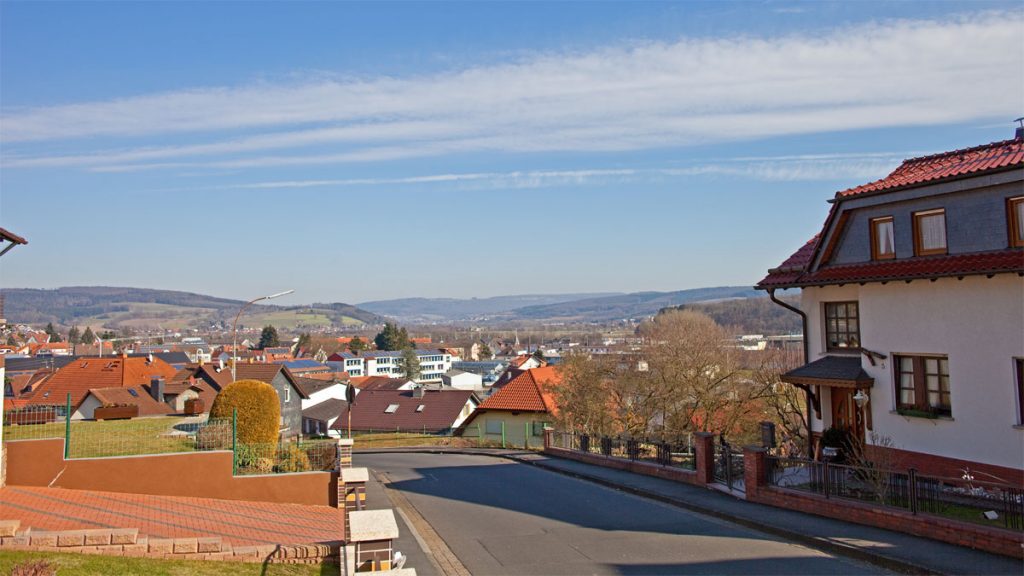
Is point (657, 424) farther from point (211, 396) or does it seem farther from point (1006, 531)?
point (211, 396)

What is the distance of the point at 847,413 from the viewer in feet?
60.8

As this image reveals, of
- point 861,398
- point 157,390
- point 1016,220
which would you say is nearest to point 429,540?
point 861,398

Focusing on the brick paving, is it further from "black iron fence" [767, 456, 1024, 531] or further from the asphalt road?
"black iron fence" [767, 456, 1024, 531]

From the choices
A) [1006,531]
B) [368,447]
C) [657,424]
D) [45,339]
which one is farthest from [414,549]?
[45,339]

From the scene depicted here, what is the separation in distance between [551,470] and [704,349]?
13176mm

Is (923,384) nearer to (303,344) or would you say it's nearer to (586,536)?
(586,536)

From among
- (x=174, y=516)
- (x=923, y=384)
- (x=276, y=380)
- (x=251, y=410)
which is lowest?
(x=174, y=516)

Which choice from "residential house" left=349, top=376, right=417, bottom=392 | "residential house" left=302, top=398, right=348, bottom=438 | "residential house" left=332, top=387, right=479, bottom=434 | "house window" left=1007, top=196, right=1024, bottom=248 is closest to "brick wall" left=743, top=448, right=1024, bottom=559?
"house window" left=1007, top=196, right=1024, bottom=248

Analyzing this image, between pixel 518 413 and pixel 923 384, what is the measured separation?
29.4 meters

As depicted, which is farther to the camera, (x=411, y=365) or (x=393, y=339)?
(x=393, y=339)

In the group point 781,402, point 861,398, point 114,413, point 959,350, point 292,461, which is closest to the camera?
point 959,350

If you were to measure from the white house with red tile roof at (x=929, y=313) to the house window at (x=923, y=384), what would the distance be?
2 cm

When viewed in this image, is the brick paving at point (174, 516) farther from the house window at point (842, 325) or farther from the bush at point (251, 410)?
the house window at point (842, 325)

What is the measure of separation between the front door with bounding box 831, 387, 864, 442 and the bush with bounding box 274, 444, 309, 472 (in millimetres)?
12673
